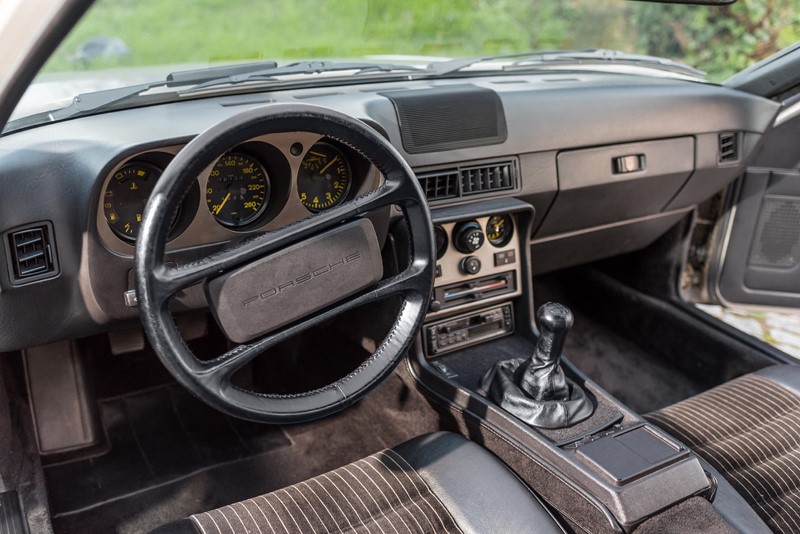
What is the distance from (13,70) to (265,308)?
59cm

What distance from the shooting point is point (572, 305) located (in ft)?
11.3

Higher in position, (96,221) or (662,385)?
(96,221)

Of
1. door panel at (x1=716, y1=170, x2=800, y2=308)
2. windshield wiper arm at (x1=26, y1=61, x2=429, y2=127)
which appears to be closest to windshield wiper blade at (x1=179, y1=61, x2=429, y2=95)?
windshield wiper arm at (x1=26, y1=61, x2=429, y2=127)

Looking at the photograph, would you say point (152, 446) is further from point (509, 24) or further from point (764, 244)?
point (509, 24)

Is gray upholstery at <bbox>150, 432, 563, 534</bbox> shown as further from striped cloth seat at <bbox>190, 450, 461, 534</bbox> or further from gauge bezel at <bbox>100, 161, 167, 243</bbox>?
gauge bezel at <bbox>100, 161, 167, 243</bbox>

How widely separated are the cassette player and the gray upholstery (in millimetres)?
574

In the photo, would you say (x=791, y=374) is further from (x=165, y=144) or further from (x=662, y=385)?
(x=165, y=144)

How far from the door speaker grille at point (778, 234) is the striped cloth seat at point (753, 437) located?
107 cm

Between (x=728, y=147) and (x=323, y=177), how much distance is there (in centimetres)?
177

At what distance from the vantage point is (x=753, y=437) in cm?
197

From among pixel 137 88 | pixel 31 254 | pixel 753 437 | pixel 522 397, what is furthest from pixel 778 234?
pixel 31 254

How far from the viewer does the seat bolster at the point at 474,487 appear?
149 cm

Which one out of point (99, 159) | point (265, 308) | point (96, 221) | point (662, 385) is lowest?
point (662, 385)

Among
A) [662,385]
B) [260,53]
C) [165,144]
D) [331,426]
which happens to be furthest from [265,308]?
[662,385]
